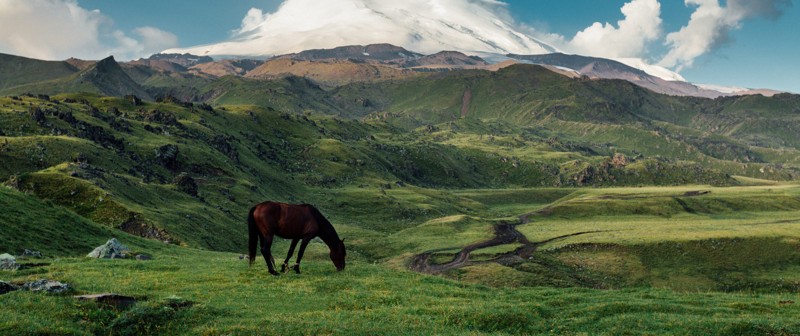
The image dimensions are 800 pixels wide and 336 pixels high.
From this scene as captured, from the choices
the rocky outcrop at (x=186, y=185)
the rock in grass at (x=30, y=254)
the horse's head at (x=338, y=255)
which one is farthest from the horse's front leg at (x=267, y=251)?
the rocky outcrop at (x=186, y=185)

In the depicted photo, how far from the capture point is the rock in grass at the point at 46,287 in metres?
22.1

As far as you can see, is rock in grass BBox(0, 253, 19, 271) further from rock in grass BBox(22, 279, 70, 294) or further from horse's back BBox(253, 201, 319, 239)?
horse's back BBox(253, 201, 319, 239)

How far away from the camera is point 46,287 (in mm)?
22391

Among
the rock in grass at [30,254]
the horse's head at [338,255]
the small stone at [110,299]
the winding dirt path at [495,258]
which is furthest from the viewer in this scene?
the winding dirt path at [495,258]

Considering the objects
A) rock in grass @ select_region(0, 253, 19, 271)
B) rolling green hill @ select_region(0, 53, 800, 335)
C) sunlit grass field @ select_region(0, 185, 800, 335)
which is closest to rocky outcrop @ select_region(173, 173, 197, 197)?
rolling green hill @ select_region(0, 53, 800, 335)

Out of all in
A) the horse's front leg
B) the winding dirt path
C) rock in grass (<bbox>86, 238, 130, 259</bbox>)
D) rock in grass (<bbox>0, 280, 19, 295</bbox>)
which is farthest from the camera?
the winding dirt path

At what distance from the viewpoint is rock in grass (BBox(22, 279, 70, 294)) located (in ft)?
72.4

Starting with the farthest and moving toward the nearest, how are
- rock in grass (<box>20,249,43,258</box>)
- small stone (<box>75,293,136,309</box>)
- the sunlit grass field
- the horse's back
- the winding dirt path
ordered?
the winding dirt path → rock in grass (<box>20,249,43,258</box>) → the horse's back → small stone (<box>75,293,136,309</box>) → the sunlit grass field

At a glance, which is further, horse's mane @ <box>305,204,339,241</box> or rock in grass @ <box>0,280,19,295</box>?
horse's mane @ <box>305,204,339,241</box>

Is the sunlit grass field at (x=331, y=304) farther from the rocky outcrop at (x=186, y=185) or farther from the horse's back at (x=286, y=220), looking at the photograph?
the rocky outcrop at (x=186, y=185)

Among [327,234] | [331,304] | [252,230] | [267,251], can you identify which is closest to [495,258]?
→ [327,234]

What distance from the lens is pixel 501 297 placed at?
31.4 meters

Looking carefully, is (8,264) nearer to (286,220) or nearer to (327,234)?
(286,220)

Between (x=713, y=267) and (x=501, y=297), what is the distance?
72.2 meters
